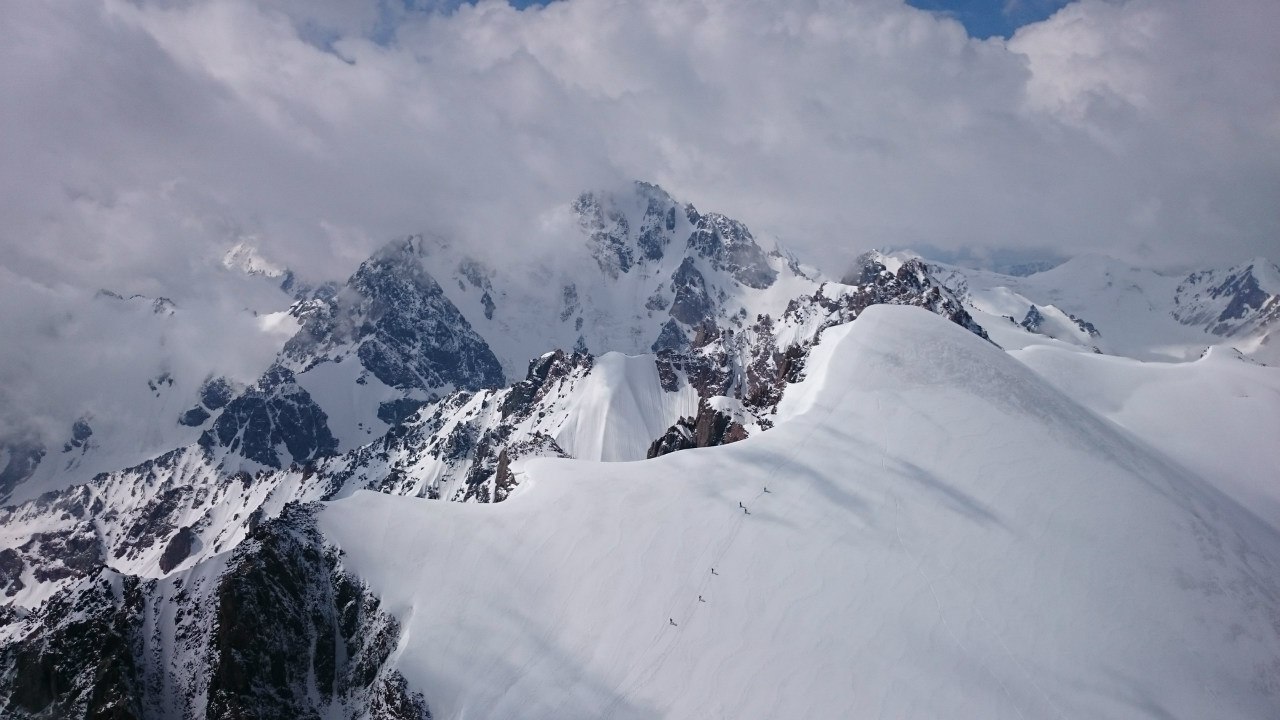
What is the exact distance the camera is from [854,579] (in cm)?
4556

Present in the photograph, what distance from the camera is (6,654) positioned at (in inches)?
1816

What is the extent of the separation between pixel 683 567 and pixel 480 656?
610 inches

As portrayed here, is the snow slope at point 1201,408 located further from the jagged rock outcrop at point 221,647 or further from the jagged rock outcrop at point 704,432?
the jagged rock outcrop at point 221,647

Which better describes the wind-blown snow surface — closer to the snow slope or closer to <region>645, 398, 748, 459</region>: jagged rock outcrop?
the snow slope

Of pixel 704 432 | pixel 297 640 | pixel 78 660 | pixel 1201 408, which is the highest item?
pixel 1201 408

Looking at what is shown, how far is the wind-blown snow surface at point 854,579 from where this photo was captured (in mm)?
40125

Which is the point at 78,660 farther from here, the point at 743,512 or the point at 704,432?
the point at 704,432

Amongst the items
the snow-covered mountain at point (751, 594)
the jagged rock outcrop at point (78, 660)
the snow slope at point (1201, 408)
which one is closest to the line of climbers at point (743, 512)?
the snow-covered mountain at point (751, 594)

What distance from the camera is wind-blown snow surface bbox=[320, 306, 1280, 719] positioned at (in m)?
40.1

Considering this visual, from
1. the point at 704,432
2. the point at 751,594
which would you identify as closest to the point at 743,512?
the point at 751,594

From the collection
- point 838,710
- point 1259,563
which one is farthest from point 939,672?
point 1259,563

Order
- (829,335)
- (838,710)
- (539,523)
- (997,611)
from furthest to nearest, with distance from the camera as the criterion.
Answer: (829,335) → (539,523) → (997,611) → (838,710)

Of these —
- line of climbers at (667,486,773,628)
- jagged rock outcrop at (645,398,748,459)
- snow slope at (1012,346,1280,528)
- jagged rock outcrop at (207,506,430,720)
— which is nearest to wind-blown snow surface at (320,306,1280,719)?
line of climbers at (667,486,773,628)

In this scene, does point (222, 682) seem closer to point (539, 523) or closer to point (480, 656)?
point (480, 656)
